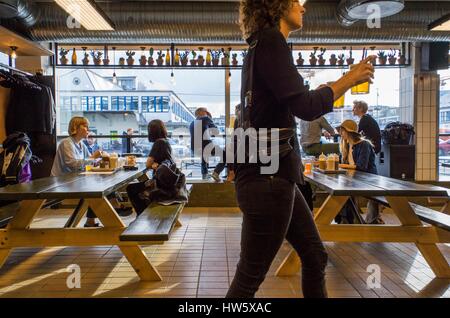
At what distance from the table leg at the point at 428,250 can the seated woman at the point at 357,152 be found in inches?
42.5

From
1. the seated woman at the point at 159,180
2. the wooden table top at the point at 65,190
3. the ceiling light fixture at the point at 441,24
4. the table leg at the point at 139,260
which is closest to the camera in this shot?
the wooden table top at the point at 65,190

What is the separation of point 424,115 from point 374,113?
37.2 inches

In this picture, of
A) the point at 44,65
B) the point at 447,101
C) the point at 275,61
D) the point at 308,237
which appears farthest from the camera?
the point at 447,101

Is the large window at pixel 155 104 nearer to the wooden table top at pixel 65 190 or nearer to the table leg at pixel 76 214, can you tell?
the table leg at pixel 76 214

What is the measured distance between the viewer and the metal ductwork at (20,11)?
13.6 ft

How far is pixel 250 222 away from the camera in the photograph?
1185 mm

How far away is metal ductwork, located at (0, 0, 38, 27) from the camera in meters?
4.14

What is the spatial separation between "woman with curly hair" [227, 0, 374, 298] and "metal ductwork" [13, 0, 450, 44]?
4.10 metres

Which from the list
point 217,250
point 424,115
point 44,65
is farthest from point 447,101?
point 44,65

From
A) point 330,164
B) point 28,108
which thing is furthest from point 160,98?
point 330,164

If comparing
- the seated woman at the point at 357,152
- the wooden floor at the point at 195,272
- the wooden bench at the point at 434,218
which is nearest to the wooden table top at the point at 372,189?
the wooden bench at the point at 434,218

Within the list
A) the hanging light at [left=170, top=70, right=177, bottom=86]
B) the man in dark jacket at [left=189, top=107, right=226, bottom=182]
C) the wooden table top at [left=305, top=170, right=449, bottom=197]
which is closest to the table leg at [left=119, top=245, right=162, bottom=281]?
the wooden table top at [left=305, top=170, right=449, bottom=197]

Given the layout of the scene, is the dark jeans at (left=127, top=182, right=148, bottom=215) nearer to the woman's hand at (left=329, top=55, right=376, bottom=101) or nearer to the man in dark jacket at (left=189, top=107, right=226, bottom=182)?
the man in dark jacket at (left=189, top=107, right=226, bottom=182)

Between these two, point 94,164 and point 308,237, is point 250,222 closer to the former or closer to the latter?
point 308,237
